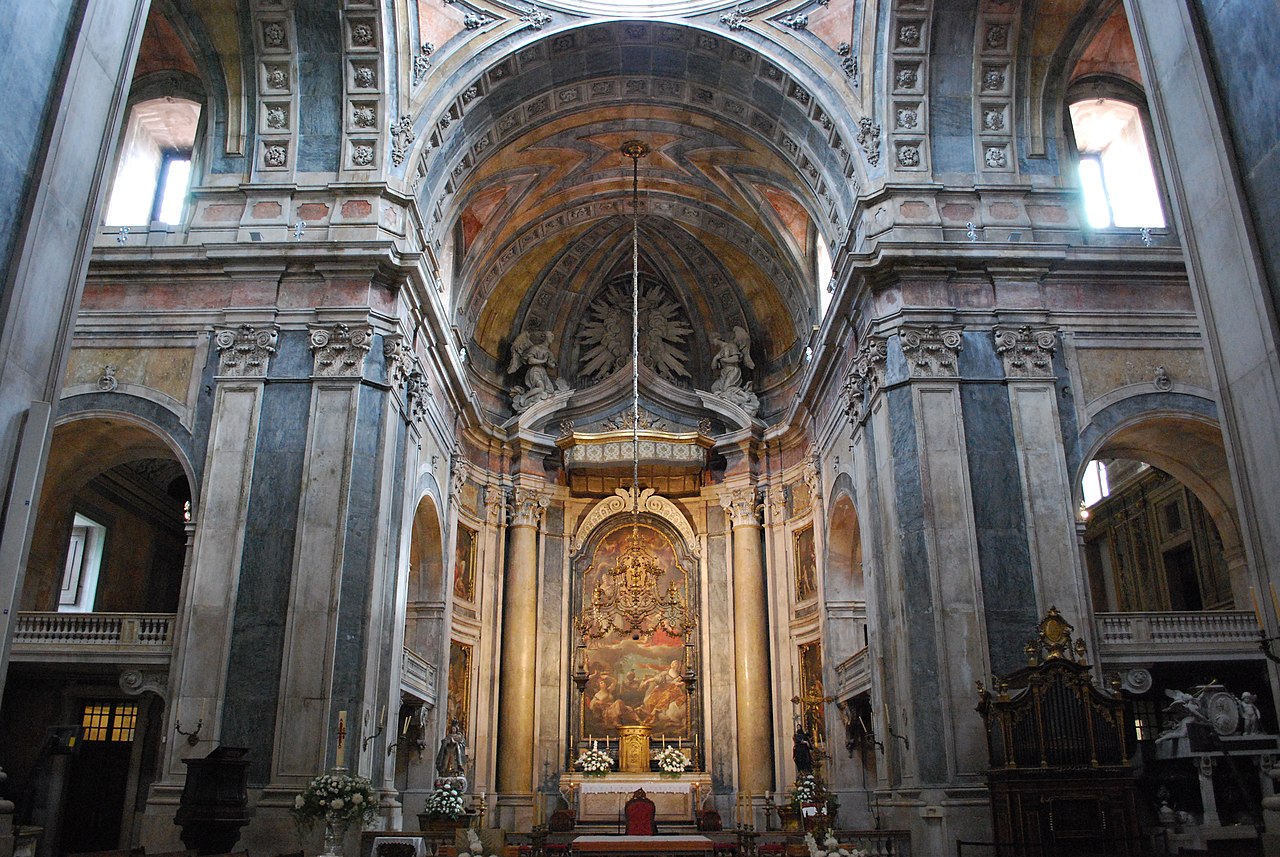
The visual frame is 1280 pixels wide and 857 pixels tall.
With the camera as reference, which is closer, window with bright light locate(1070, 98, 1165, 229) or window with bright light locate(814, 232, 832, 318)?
window with bright light locate(1070, 98, 1165, 229)

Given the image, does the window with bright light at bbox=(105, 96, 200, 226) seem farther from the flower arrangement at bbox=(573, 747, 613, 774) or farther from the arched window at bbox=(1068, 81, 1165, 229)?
the arched window at bbox=(1068, 81, 1165, 229)

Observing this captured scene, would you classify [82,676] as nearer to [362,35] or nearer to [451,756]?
[451,756]

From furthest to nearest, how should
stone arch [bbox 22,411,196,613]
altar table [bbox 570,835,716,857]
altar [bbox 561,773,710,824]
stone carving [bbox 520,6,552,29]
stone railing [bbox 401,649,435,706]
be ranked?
1. altar [bbox 561,773,710,824]
2. stone carving [bbox 520,6,552,29]
3. stone railing [bbox 401,649,435,706]
4. stone arch [bbox 22,411,196,613]
5. altar table [bbox 570,835,716,857]

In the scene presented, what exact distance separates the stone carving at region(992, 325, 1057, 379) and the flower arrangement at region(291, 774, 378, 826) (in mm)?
11502

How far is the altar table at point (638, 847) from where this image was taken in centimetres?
1452

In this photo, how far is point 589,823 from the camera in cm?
2239

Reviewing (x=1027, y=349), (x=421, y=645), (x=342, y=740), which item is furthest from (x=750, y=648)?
(x=342, y=740)

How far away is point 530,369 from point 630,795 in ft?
34.3

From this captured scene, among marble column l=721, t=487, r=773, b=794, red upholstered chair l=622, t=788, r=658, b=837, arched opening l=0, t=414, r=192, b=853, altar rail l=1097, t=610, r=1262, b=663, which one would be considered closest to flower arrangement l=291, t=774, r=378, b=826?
arched opening l=0, t=414, r=192, b=853

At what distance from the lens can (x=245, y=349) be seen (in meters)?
16.8

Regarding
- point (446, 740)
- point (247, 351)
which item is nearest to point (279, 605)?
point (247, 351)

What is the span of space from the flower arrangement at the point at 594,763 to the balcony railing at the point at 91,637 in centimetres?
1051

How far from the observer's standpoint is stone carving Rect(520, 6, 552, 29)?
19391 mm

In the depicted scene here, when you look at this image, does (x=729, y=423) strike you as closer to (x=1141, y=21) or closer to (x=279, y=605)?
(x=279, y=605)
